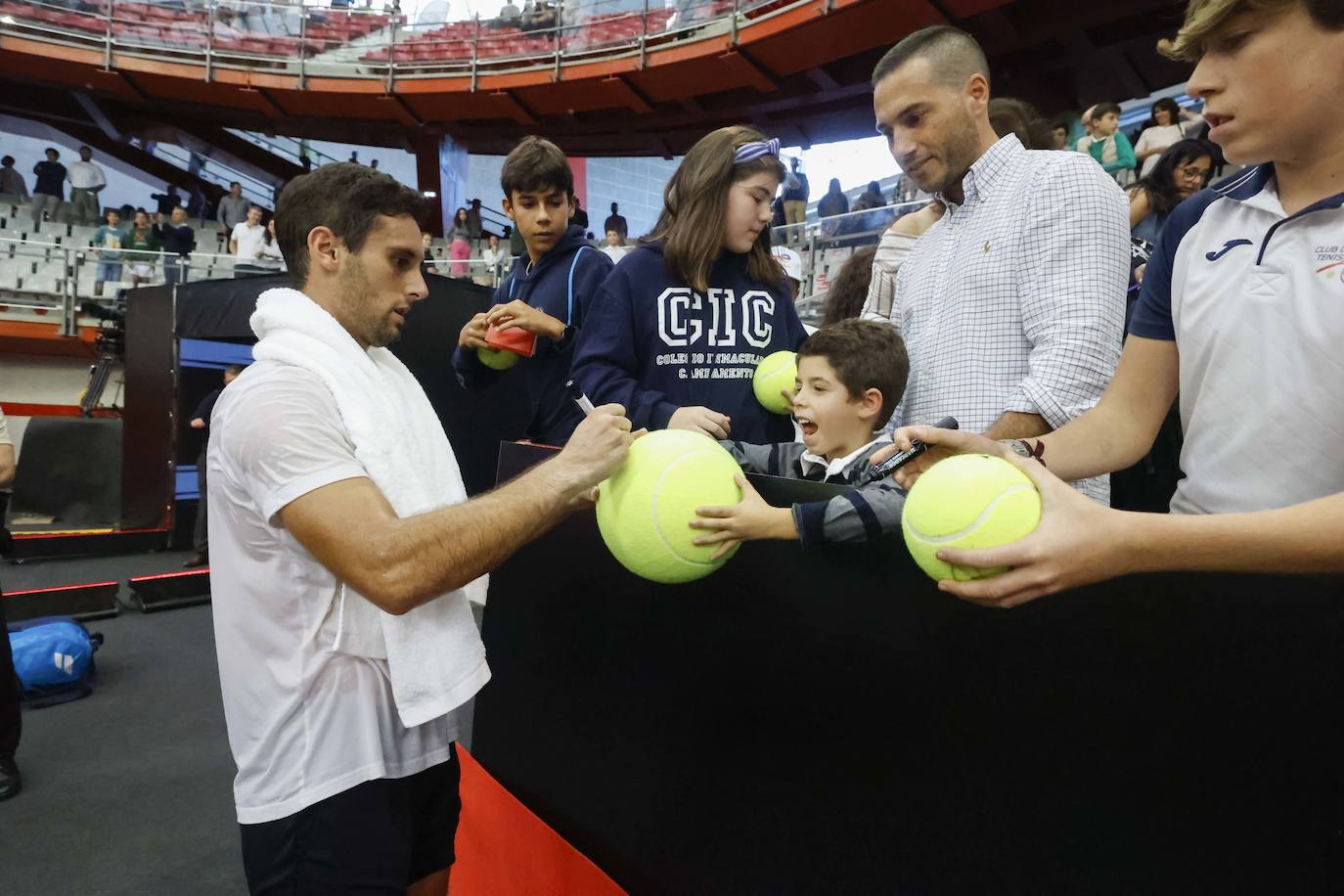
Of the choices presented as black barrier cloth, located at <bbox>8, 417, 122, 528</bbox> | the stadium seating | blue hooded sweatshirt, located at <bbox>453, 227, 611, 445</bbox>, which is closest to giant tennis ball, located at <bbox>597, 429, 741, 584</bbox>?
blue hooded sweatshirt, located at <bbox>453, 227, 611, 445</bbox>

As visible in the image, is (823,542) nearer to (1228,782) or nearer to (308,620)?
(1228,782)

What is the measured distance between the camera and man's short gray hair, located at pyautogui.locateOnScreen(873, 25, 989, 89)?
5.68 ft

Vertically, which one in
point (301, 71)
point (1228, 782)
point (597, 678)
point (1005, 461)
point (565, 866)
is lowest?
point (565, 866)

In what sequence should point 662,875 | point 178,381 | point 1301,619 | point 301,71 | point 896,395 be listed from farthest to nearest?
point 301,71
point 178,381
point 896,395
point 662,875
point 1301,619

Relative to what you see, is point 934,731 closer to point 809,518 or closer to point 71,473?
point 809,518

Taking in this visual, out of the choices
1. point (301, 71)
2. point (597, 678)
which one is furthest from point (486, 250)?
point (597, 678)

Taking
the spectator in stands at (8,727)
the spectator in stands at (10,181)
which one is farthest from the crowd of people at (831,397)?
the spectator in stands at (10,181)

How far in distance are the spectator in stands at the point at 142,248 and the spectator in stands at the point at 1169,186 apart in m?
11.1

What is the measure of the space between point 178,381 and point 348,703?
7039 millimetres

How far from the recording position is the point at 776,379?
6.05 feet

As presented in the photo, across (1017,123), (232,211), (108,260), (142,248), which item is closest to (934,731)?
(1017,123)

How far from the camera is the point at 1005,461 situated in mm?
853

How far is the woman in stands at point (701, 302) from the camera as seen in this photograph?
2.03m

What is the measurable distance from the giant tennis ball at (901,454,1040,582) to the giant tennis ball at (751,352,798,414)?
963mm
